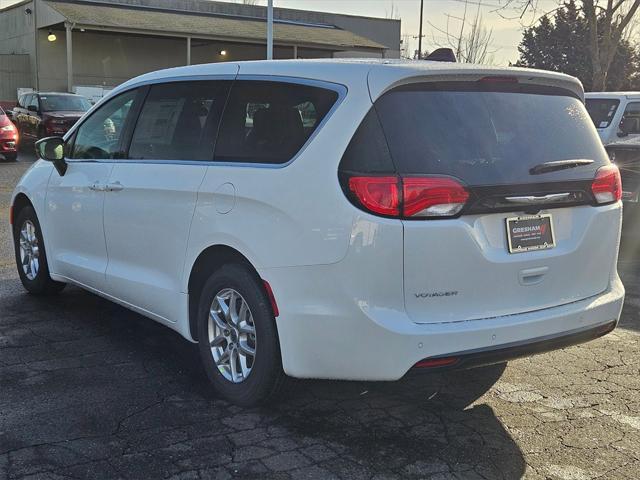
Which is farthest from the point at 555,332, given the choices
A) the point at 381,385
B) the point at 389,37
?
the point at 389,37

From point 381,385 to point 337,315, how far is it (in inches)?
41.9

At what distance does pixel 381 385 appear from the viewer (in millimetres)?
4176

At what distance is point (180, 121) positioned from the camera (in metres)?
4.41

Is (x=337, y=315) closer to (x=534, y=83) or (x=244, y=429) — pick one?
(x=244, y=429)

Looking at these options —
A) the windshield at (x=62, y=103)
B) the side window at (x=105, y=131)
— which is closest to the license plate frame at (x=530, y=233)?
the side window at (x=105, y=131)

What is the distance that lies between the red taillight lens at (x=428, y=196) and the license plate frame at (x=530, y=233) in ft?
1.12

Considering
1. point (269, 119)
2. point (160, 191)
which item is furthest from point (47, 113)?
point (269, 119)

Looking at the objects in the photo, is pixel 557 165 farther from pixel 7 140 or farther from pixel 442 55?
pixel 7 140

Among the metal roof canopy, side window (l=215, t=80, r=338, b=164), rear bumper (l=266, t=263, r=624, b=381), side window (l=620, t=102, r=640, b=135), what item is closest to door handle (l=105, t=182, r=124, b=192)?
side window (l=215, t=80, r=338, b=164)

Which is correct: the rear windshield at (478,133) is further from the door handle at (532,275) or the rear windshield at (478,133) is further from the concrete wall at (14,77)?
the concrete wall at (14,77)

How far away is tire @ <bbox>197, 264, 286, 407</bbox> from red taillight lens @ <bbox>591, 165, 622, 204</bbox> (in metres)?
1.76

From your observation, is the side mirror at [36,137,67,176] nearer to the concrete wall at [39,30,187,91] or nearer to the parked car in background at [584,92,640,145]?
the parked car in background at [584,92,640,145]

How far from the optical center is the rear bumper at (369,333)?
10.5 ft

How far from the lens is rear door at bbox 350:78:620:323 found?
10.6 ft
